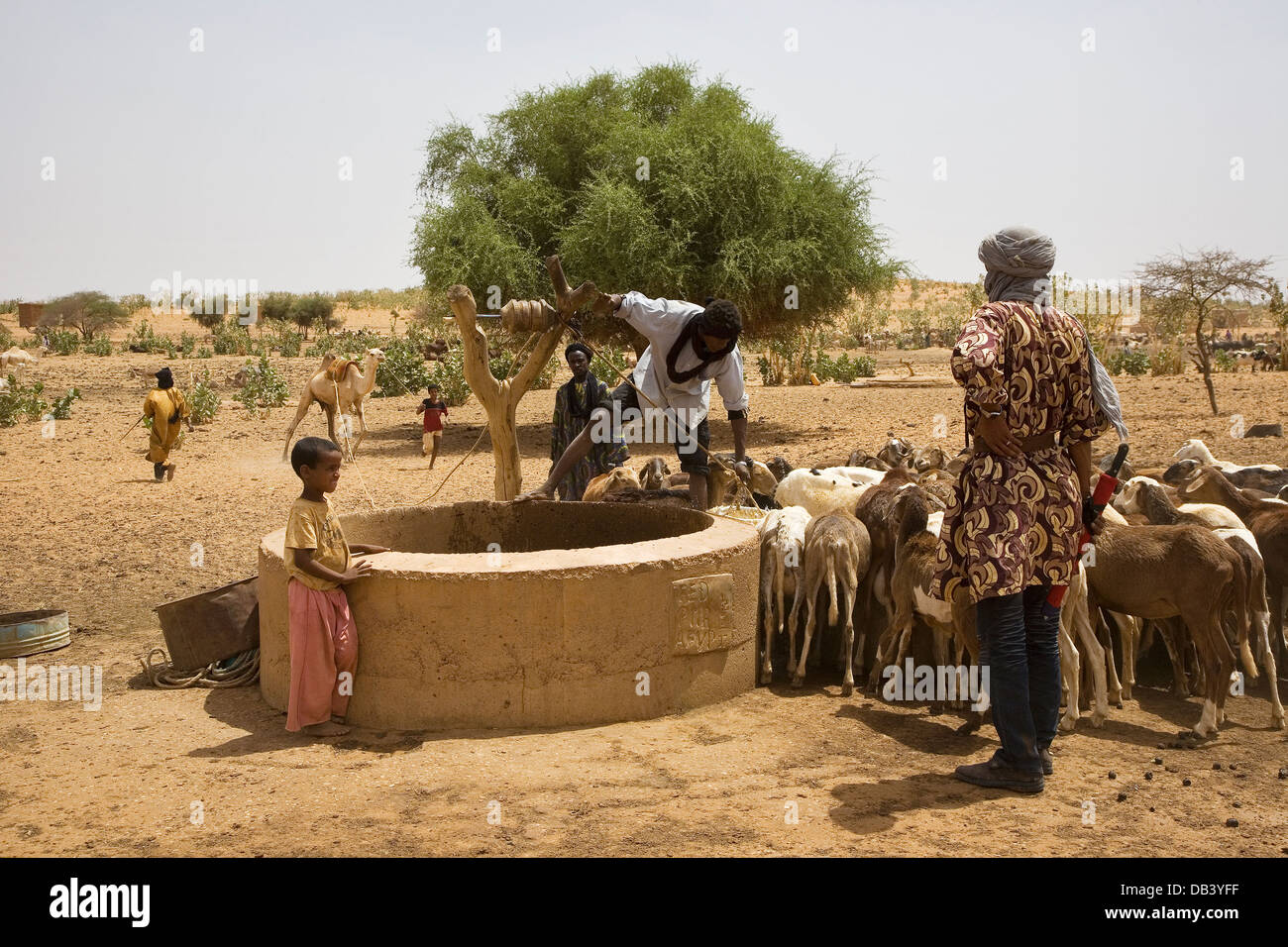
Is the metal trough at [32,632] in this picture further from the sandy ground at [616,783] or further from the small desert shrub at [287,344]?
the small desert shrub at [287,344]

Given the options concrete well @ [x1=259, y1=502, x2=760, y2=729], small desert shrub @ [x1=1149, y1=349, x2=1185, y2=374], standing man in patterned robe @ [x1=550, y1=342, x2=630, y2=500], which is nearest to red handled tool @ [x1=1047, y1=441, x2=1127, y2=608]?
concrete well @ [x1=259, y1=502, x2=760, y2=729]

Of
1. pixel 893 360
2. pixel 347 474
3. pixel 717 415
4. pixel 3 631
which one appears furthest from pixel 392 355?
pixel 3 631

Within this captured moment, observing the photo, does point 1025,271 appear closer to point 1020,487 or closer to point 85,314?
point 1020,487

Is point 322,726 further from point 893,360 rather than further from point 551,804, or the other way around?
point 893,360

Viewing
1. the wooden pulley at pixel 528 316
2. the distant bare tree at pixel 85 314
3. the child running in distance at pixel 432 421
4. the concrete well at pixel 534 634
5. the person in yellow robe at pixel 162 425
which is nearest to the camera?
the concrete well at pixel 534 634

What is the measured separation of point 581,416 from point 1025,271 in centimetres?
565

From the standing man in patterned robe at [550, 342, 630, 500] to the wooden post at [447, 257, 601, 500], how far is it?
6.28ft

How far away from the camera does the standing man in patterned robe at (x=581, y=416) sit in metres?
9.84

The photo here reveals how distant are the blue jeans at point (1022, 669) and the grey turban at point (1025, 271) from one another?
32.9 inches

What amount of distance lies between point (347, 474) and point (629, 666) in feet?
36.1

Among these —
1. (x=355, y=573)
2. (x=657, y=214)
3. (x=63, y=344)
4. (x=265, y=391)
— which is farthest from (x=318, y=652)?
(x=63, y=344)

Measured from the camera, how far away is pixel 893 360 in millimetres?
36469

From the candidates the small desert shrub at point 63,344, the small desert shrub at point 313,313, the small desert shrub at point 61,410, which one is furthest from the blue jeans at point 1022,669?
the small desert shrub at point 313,313

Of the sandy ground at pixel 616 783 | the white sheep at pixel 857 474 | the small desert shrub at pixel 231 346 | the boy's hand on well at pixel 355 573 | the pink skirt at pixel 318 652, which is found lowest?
the sandy ground at pixel 616 783
